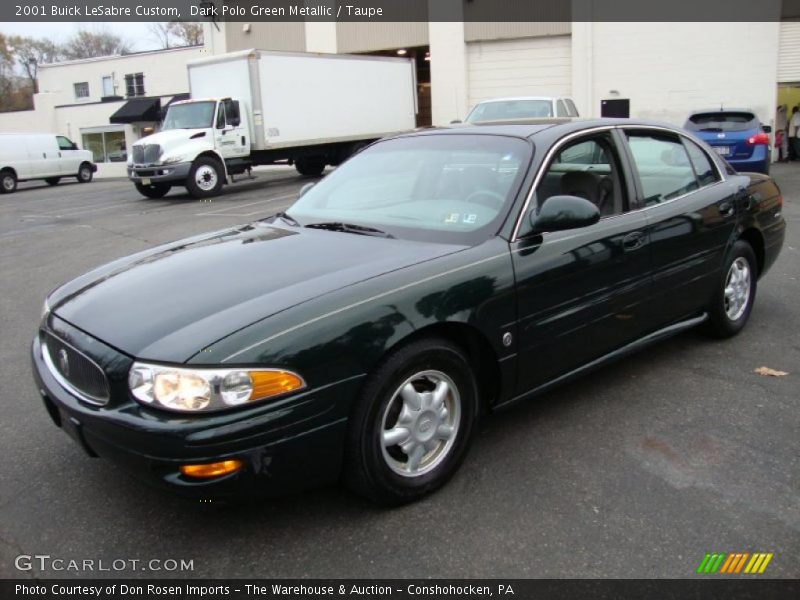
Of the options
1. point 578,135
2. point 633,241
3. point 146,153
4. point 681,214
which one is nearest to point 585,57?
point 146,153

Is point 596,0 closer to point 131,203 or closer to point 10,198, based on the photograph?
point 131,203

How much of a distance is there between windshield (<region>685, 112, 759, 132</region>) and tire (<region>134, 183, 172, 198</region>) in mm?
11676

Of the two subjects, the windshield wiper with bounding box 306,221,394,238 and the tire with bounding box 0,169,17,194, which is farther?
the tire with bounding box 0,169,17,194

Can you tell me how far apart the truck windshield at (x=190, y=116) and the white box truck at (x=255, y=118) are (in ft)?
0.08

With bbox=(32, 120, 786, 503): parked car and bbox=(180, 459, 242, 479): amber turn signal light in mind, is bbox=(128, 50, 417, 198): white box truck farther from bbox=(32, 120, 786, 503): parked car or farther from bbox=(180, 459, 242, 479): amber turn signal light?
bbox=(180, 459, 242, 479): amber turn signal light

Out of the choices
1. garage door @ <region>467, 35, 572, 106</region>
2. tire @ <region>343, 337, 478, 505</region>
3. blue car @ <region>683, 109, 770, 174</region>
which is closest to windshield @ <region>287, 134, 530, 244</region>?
tire @ <region>343, 337, 478, 505</region>

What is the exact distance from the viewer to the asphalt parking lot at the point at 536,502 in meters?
2.57

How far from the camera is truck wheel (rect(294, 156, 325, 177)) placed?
20844mm

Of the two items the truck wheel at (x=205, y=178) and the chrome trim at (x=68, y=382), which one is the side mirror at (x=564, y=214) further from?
the truck wheel at (x=205, y=178)

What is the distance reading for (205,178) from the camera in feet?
54.1

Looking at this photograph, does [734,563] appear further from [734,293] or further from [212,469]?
[734,293]

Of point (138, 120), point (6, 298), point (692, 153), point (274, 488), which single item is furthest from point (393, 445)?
point (138, 120)

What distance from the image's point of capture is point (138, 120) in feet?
121

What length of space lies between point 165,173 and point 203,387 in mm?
14493
